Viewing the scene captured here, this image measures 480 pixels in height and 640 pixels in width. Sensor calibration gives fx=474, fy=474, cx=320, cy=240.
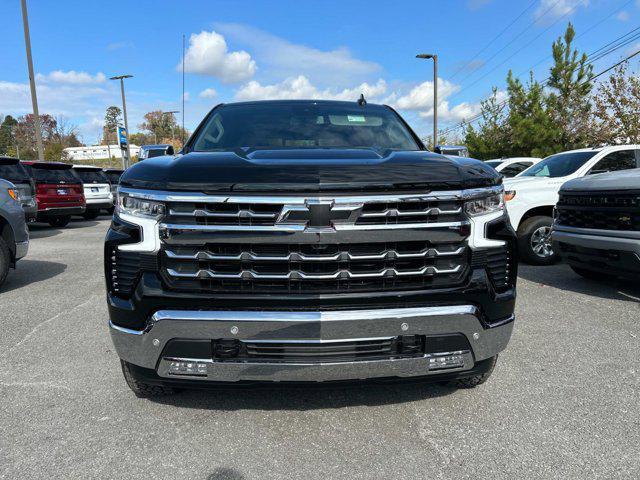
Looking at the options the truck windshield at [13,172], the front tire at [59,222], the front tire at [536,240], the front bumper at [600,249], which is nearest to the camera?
the front bumper at [600,249]

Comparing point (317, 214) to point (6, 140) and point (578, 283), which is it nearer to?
point (578, 283)

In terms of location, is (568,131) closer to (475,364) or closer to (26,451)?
(475,364)

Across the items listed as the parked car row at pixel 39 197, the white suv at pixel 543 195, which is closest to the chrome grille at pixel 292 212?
the parked car row at pixel 39 197

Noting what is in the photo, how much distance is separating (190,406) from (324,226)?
1442mm

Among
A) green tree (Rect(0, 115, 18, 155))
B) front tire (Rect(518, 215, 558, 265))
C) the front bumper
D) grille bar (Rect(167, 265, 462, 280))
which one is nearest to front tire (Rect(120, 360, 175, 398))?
grille bar (Rect(167, 265, 462, 280))

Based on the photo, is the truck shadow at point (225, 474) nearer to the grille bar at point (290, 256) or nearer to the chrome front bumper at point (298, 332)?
the chrome front bumper at point (298, 332)

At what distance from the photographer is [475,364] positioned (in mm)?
2498

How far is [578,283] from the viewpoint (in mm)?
6047

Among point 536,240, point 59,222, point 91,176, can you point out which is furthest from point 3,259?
point 91,176

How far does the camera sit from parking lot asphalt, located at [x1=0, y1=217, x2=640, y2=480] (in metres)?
2.27

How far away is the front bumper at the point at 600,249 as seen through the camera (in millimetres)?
4746

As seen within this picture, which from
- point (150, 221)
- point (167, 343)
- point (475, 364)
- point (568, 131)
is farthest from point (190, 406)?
point (568, 131)

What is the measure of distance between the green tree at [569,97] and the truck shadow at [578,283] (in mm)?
17787

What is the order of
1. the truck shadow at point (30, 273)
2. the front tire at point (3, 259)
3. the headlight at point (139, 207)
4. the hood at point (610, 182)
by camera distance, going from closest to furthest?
the headlight at point (139, 207) < the hood at point (610, 182) < the front tire at point (3, 259) < the truck shadow at point (30, 273)
